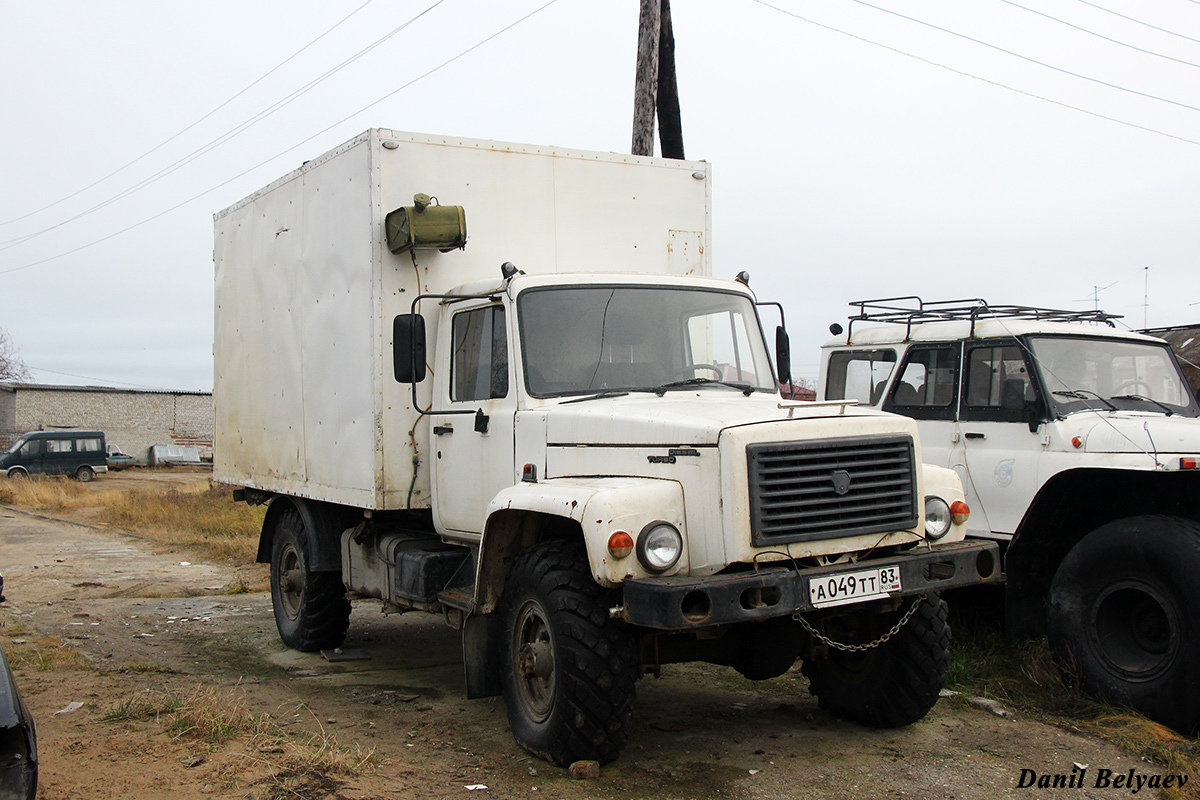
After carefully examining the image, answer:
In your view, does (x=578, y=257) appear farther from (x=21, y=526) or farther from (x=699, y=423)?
(x=21, y=526)

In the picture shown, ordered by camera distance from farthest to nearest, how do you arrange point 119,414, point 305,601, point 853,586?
point 119,414 < point 305,601 < point 853,586

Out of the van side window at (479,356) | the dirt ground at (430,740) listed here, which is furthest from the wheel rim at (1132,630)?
the van side window at (479,356)

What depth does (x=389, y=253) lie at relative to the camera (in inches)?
270

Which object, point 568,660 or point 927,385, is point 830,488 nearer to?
point 568,660

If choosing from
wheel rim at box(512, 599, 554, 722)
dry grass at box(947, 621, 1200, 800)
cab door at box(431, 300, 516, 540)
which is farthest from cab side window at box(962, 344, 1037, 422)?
wheel rim at box(512, 599, 554, 722)

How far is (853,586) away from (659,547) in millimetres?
944

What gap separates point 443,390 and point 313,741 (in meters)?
2.22

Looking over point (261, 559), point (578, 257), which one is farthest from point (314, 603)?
point (578, 257)

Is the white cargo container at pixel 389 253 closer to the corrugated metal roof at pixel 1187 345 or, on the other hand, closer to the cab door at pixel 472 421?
the cab door at pixel 472 421

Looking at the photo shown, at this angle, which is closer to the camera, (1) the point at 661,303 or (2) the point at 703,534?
(2) the point at 703,534

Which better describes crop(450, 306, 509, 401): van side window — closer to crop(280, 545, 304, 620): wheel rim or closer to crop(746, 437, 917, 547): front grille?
crop(746, 437, 917, 547): front grille

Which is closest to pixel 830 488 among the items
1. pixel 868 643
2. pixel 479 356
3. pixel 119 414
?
pixel 868 643

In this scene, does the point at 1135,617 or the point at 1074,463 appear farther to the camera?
the point at 1074,463

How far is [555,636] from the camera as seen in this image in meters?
5.07
